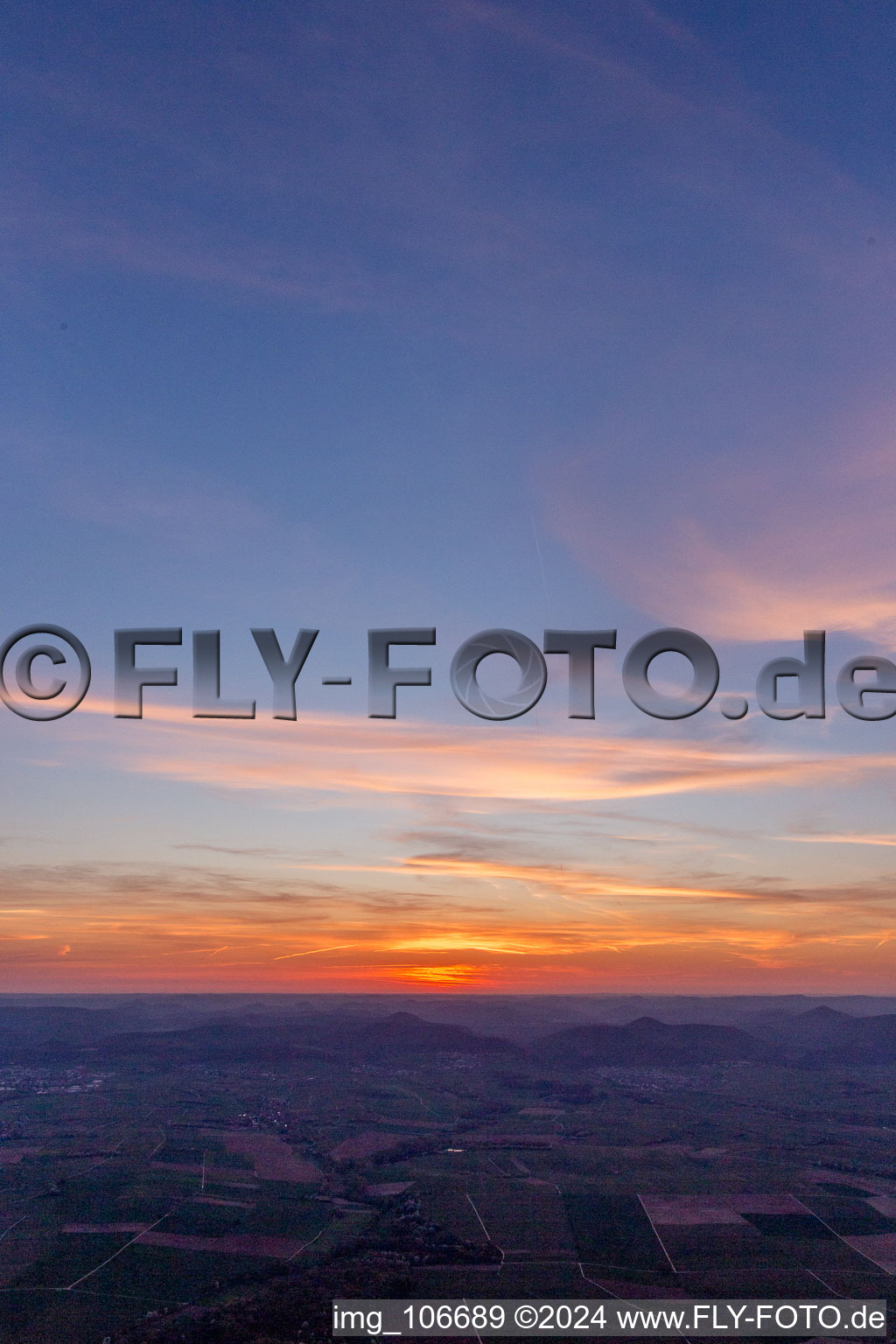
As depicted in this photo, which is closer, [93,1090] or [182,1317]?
[182,1317]

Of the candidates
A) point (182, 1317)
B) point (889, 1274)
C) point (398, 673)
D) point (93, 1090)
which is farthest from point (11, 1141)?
point (398, 673)

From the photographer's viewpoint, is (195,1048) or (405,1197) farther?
(195,1048)

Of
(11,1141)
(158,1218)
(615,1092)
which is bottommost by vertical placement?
(615,1092)

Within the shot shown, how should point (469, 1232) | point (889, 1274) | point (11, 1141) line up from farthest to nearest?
1. point (11, 1141)
2. point (469, 1232)
3. point (889, 1274)

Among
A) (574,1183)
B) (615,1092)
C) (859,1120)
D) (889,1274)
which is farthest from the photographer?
(615,1092)

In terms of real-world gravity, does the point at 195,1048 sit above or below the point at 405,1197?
below

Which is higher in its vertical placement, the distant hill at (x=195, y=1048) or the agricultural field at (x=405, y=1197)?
the agricultural field at (x=405, y=1197)

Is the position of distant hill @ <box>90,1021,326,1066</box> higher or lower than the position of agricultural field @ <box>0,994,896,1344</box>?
lower

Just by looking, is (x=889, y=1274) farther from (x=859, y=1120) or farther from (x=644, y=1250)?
(x=859, y=1120)

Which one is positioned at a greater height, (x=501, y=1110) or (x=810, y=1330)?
(x=810, y=1330)

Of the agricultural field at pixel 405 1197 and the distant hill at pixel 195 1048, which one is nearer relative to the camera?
the agricultural field at pixel 405 1197

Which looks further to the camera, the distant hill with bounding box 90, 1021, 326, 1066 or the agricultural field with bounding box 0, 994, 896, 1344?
the distant hill with bounding box 90, 1021, 326, 1066
